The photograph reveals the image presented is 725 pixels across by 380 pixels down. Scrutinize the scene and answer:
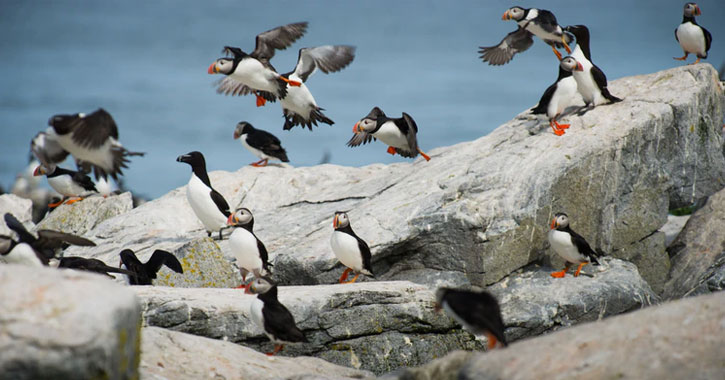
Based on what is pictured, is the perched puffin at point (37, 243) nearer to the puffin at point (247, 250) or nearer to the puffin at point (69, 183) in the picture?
the puffin at point (247, 250)

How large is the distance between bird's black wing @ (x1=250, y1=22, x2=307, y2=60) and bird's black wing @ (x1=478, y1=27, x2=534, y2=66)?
3.35m

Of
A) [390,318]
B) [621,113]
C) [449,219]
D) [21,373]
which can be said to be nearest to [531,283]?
[449,219]

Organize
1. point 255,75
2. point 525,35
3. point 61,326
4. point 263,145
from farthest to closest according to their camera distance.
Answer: point 263,145, point 525,35, point 255,75, point 61,326

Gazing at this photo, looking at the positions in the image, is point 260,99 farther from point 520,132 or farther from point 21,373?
point 21,373

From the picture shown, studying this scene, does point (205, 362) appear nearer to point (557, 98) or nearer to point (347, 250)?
point (347, 250)

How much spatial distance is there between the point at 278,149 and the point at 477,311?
8.53 metres

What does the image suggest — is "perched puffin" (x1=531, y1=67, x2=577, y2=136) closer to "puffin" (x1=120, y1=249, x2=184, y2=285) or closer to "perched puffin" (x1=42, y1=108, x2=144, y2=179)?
"puffin" (x1=120, y1=249, x2=184, y2=285)

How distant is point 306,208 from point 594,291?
4477 millimetres

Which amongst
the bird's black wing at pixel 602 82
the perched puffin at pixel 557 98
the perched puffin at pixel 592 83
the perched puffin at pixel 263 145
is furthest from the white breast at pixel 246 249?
the bird's black wing at pixel 602 82

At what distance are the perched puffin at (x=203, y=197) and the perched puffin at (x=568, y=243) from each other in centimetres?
433

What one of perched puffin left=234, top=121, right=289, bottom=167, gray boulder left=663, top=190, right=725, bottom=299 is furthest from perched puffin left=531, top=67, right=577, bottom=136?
perched puffin left=234, top=121, right=289, bottom=167

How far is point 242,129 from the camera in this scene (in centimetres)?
1365

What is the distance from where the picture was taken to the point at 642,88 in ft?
35.4

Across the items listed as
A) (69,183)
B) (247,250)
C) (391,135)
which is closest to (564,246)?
(391,135)
